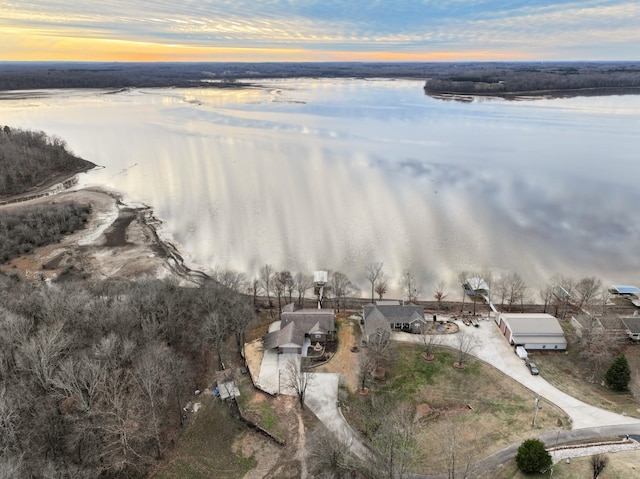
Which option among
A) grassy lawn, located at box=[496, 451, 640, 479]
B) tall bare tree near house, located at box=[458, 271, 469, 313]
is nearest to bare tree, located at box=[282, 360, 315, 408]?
grassy lawn, located at box=[496, 451, 640, 479]

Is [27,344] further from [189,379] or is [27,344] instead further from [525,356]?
[525,356]

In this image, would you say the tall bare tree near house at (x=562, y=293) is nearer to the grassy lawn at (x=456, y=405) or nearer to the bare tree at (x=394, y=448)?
the grassy lawn at (x=456, y=405)

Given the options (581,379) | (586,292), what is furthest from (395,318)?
(586,292)

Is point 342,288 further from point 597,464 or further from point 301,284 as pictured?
point 597,464

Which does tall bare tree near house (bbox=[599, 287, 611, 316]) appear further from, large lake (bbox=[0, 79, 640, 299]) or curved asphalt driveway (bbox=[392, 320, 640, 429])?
curved asphalt driveway (bbox=[392, 320, 640, 429])

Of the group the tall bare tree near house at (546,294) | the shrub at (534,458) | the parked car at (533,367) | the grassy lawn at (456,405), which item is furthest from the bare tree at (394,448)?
the tall bare tree near house at (546,294)

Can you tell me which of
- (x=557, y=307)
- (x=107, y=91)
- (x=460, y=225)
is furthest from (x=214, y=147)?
(x=107, y=91)
